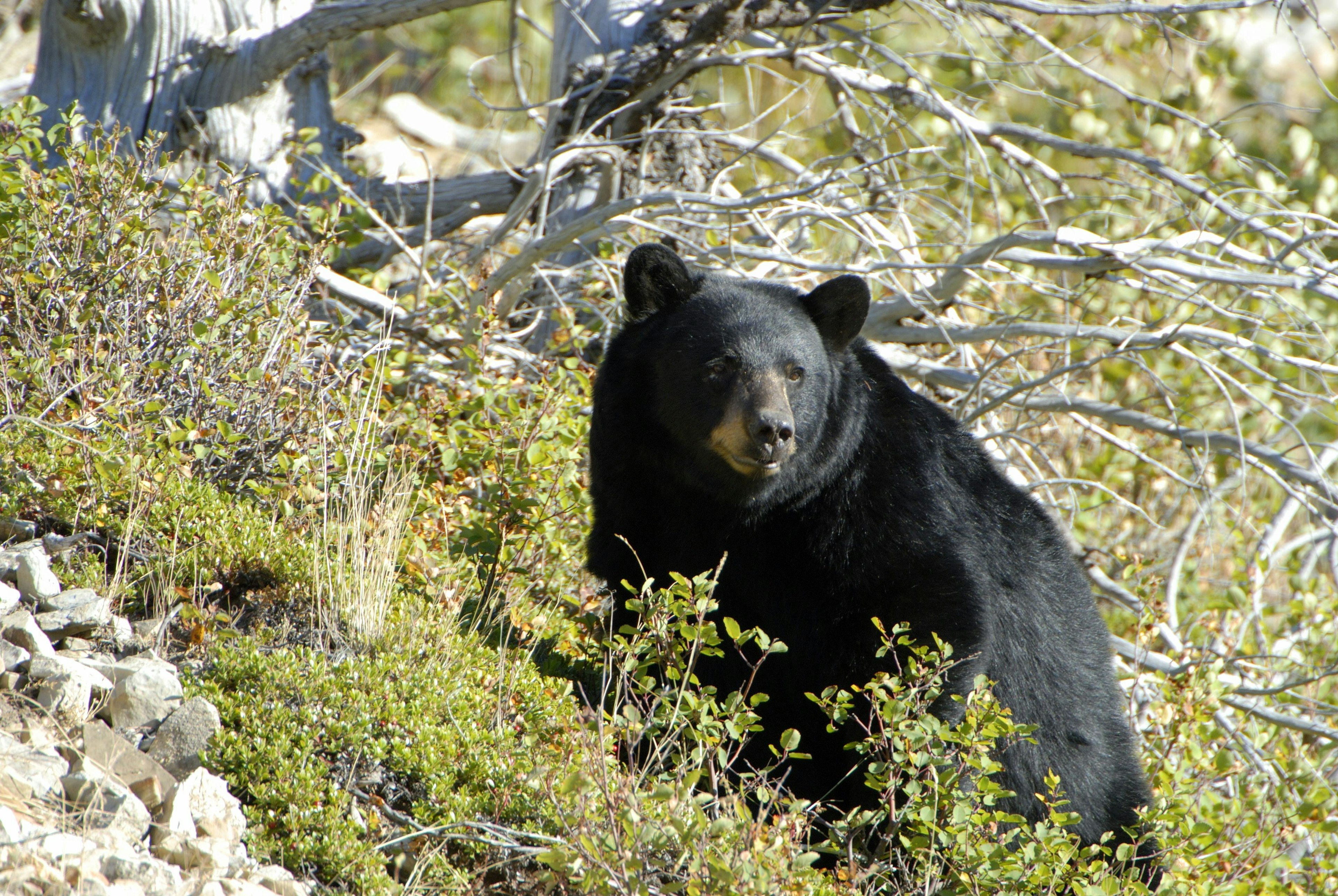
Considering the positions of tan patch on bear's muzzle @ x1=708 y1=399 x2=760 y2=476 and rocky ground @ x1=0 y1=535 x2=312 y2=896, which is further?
tan patch on bear's muzzle @ x1=708 y1=399 x2=760 y2=476

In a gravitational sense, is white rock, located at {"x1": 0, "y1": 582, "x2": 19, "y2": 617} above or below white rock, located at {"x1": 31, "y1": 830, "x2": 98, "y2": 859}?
above

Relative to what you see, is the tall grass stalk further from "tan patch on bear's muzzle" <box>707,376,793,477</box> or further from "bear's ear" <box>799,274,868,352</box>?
"bear's ear" <box>799,274,868,352</box>

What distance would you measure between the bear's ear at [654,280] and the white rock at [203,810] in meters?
2.07

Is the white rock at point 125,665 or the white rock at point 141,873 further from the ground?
the white rock at point 141,873

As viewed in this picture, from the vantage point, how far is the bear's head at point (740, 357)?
3557 millimetres

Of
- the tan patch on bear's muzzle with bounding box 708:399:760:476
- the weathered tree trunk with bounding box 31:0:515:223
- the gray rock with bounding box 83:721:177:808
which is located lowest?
the gray rock with bounding box 83:721:177:808

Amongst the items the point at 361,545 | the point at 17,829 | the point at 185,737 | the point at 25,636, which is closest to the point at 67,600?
the point at 25,636

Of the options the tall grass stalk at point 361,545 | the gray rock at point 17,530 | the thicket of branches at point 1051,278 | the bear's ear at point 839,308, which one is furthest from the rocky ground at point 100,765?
the bear's ear at point 839,308

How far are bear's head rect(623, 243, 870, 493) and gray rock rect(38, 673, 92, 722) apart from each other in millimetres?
1903

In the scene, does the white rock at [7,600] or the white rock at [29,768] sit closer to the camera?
the white rock at [29,768]

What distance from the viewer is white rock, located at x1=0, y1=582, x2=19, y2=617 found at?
3.13 m

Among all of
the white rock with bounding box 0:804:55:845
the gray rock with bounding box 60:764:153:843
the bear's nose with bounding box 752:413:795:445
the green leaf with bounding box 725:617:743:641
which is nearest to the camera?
the white rock with bounding box 0:804:55:845

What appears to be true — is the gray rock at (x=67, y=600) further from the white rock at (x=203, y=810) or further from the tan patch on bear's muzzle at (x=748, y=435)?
the tan patch on bear's muzzle at (x=748, y=435)

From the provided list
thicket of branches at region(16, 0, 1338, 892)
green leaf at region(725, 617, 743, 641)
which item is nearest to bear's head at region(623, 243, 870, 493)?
thicket of branches at region(16, 0, 1338, 892)
